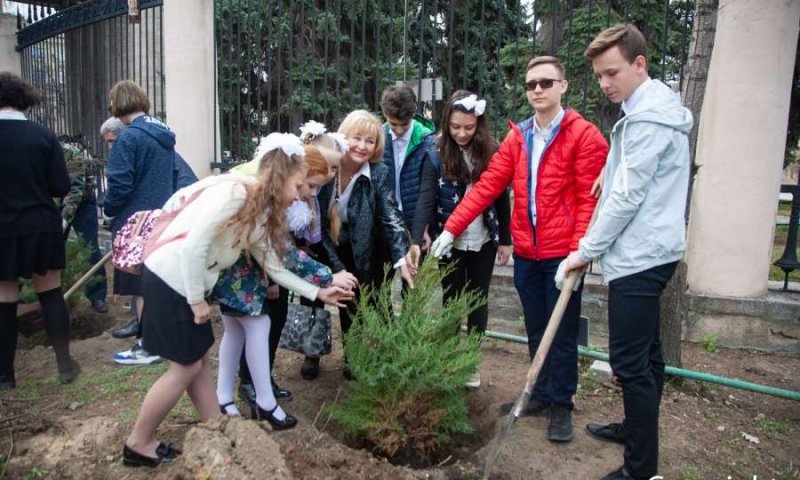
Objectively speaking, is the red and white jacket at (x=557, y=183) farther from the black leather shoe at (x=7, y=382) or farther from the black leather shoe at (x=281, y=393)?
the black leather shoe at (x=7, y=382)

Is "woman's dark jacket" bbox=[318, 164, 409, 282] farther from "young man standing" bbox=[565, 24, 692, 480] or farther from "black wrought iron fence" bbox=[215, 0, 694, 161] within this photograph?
"black wrought iron fence" bbox=[215, 0, 694, 161]

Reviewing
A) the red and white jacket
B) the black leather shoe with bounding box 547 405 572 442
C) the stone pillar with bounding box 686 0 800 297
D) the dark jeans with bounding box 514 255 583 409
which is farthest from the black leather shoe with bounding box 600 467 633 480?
the stone pillar with bounding box 686 0 800 297

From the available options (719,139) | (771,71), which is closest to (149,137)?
(719,139)

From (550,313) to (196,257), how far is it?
5.86 feet

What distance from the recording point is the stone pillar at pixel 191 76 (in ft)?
19.4

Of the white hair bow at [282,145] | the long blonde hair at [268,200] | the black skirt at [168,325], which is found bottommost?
the black skirt at [168,325]

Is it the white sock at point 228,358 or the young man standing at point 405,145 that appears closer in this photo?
the white sock at point 228,358

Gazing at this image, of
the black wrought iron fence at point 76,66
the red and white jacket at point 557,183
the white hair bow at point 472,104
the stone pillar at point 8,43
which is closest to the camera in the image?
the red and white jacket at point 557,183

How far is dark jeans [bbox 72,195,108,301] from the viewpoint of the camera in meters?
5.32

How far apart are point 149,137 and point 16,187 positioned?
868 millimetres

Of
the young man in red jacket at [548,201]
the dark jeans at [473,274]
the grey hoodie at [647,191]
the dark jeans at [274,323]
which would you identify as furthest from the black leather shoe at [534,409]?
the dark jeans at [274,323]

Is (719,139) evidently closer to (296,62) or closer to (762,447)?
(762,447)

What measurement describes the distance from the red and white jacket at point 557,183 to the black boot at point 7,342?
304 centimetres

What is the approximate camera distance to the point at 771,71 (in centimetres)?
414
